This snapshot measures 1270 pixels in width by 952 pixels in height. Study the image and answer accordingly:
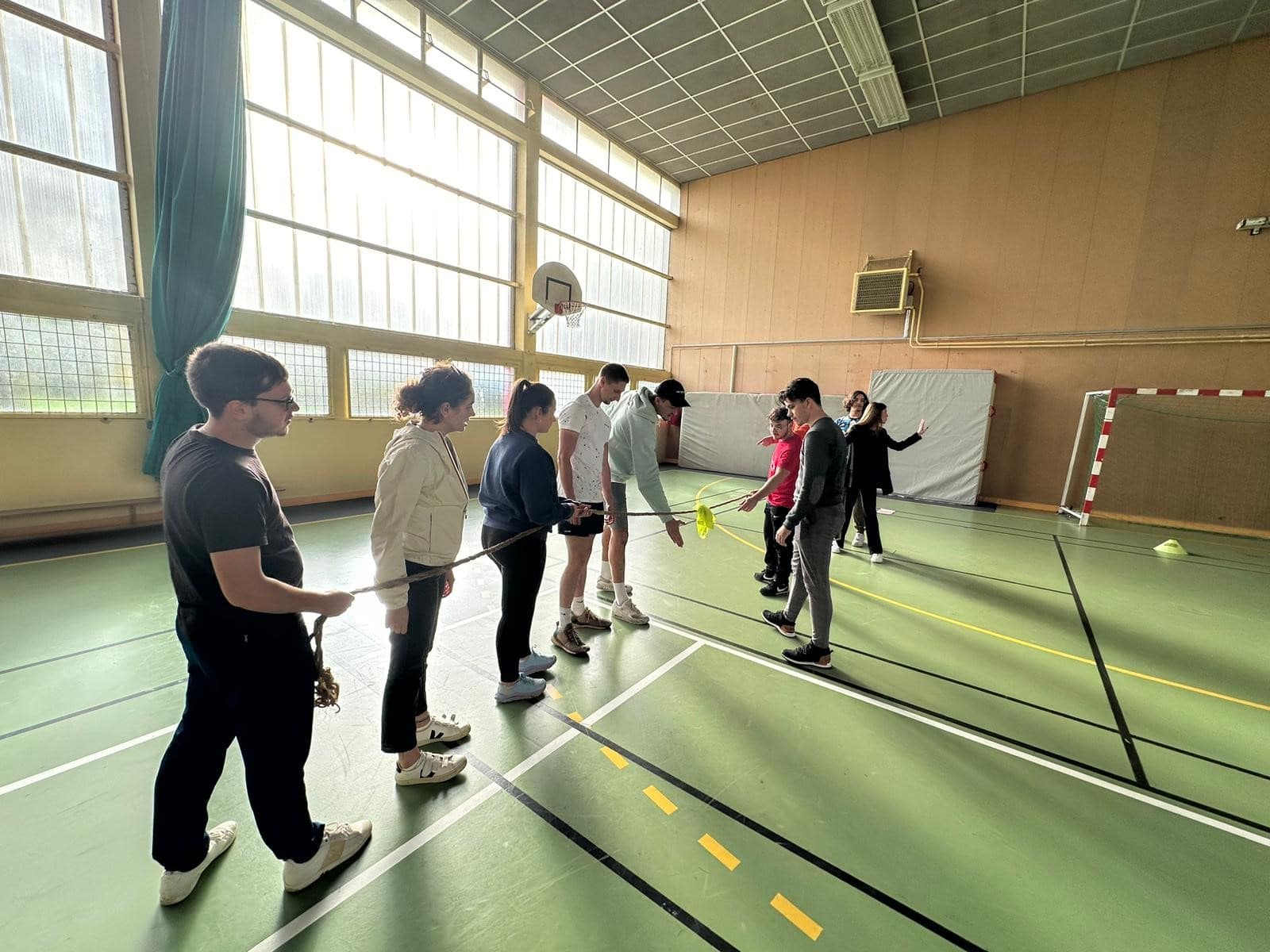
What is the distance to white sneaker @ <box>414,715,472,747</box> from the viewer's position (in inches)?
89.1

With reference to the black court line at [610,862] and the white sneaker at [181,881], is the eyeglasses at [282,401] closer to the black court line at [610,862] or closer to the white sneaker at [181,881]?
the white sneaker at [181,881]

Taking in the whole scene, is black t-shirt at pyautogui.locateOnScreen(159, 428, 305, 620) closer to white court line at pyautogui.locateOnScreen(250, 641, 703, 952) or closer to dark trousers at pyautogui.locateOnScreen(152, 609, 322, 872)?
dark trousers at pyautogui.locateOnScreen(152, 609, 322, 872)

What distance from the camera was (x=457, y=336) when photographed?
889 centimetres

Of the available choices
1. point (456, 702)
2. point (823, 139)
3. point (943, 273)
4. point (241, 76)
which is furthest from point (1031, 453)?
point (241, 76)

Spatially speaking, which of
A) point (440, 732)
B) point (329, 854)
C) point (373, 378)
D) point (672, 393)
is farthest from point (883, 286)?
point (329, 854)

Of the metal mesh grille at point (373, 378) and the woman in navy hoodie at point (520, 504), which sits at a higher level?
the metal mesh grille at point (373, 378)

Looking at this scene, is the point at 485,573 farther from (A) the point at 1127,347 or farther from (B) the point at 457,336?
(A) the point at 1127,347

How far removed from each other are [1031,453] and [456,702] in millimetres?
10957

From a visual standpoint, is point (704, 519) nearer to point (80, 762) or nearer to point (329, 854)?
point (329, 854)

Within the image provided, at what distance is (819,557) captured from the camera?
295 cm

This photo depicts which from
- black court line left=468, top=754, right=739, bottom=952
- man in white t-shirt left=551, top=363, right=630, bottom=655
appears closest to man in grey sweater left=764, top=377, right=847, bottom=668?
man in white t-shirt left=551, top=363, right=630, bottom=655

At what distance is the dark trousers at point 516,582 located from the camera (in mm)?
2338

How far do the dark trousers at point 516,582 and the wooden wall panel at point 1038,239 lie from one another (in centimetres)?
1054

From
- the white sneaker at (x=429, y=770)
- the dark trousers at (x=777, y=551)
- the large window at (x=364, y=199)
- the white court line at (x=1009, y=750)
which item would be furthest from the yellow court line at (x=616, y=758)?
the large window at (x=364, y=199)
